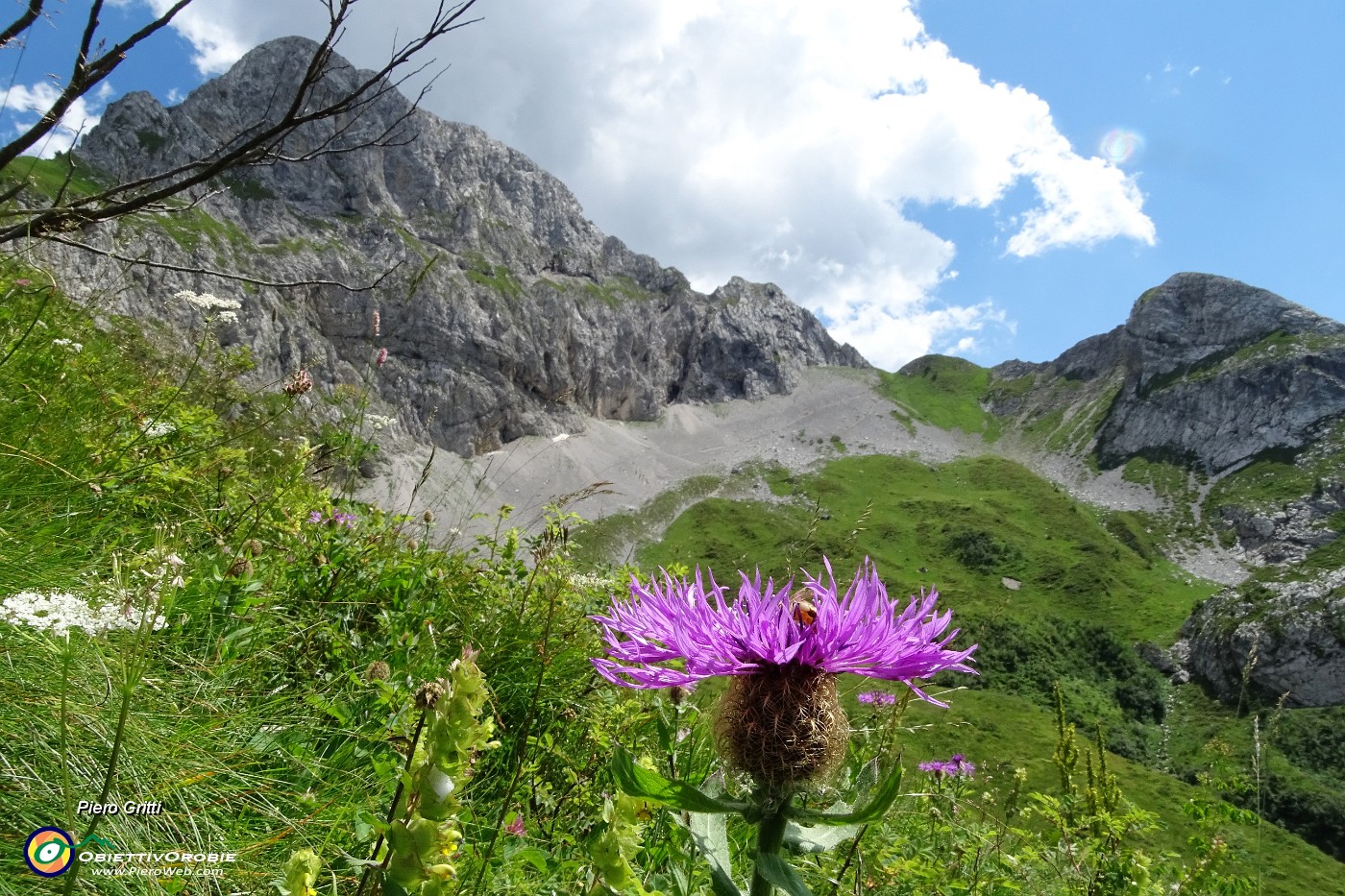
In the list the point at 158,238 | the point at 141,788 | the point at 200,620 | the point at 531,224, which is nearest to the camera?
the point at 141,788

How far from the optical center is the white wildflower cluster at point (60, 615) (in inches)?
72.6

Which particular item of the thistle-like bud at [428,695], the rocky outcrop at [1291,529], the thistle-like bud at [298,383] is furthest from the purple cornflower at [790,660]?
the rocky outcrop at [1291,529]

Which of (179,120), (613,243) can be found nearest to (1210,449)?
(613,243)

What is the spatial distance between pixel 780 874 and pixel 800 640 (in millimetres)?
488

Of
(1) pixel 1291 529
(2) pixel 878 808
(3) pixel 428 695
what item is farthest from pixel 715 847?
(1) pixel 1291 529

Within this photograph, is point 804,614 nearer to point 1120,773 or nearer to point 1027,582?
point 1120,773

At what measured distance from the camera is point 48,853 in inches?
52.5

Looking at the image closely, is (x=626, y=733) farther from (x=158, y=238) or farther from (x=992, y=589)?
(x=992, y=589)

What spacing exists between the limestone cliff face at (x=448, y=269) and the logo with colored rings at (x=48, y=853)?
349 ft

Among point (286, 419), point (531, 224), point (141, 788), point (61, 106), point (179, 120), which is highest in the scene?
point (531, 224)

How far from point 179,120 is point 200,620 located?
169 m

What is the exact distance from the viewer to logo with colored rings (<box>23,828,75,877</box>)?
1.31 metres

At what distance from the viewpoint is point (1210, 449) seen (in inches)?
6245

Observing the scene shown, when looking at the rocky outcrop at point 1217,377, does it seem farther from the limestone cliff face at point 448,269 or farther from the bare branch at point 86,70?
the bare branch at point 86,70
